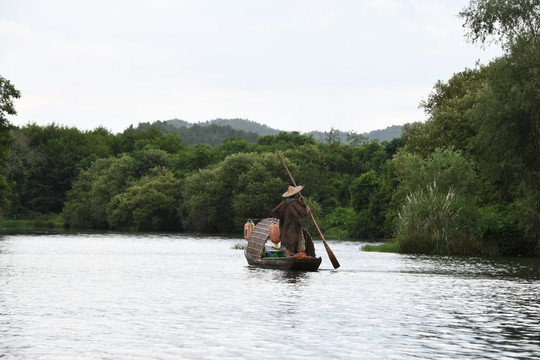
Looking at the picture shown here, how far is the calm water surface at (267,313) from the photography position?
577 inches

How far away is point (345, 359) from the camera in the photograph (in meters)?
13.7

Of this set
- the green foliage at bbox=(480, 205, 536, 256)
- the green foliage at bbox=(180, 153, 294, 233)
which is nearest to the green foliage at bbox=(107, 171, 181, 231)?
the green foliage at bbox=(180, 153, 294, 233)

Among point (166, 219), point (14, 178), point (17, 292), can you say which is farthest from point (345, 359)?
point (14, 178)

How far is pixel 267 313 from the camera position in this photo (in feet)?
64.8

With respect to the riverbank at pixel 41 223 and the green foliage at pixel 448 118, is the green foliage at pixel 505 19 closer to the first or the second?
the green foliage at pixel 448 118

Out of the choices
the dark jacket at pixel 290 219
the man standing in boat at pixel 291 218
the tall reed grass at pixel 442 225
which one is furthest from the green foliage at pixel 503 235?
the dark jacket at pixel 290 219

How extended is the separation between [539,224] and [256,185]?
2180 inches

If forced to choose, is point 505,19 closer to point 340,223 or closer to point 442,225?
point 442,225

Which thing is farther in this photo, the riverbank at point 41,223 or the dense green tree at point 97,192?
the dense green tree at point 97,192

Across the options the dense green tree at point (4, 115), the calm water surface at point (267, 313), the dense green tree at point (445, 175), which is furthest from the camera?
the dense green tree at point (4, 115)

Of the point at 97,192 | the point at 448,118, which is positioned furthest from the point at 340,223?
the point at 97,192

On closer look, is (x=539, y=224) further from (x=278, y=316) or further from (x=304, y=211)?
(x=278, y=316)

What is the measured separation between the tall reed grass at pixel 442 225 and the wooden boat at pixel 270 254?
514 inches

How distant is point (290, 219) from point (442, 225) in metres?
16.3
